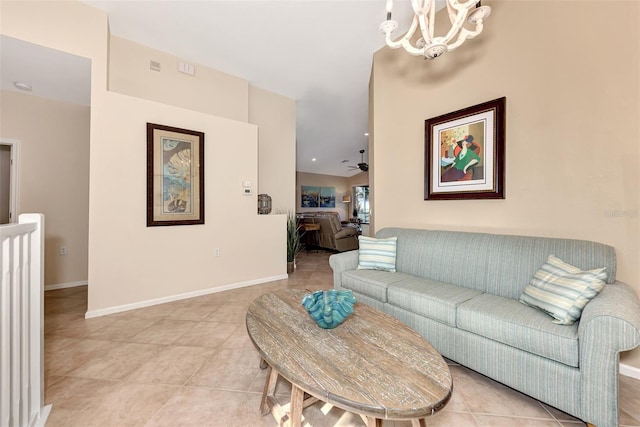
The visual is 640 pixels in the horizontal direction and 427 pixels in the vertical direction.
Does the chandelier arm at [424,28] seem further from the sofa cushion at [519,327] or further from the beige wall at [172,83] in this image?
the beige wall at [172,83]

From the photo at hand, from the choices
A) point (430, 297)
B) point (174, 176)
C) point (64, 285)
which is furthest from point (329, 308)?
point (64, 285)

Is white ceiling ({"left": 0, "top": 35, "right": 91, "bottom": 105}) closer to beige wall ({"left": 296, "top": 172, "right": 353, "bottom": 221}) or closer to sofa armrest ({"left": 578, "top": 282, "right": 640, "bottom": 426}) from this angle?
sofa armrest ({"left": 578, "top": 282, "right": 640, "bottom": 426})

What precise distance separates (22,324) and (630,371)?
3.51m

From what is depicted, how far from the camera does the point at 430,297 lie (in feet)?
5.96

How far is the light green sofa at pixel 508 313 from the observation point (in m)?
1.16

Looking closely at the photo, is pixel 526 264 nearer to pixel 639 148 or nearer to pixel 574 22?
pixel 639 148

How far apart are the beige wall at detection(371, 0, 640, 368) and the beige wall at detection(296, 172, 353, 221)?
7.06m

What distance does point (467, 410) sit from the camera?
1380 millimetres

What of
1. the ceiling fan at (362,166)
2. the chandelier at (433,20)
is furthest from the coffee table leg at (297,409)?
the ceiling fan at (362,166)

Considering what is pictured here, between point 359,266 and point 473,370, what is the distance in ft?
4.03

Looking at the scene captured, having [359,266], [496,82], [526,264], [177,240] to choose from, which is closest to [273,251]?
[177,240]

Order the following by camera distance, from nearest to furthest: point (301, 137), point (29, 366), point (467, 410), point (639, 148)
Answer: point (29, 366) < point (467, 410) < point (639, 148) < point (301, 137)

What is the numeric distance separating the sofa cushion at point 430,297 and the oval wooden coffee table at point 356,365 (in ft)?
1.59

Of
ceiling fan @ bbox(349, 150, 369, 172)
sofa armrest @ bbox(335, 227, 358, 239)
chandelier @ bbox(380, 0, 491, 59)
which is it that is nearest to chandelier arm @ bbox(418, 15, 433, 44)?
chandelier @ bbox(380, 0, 491, 59)
